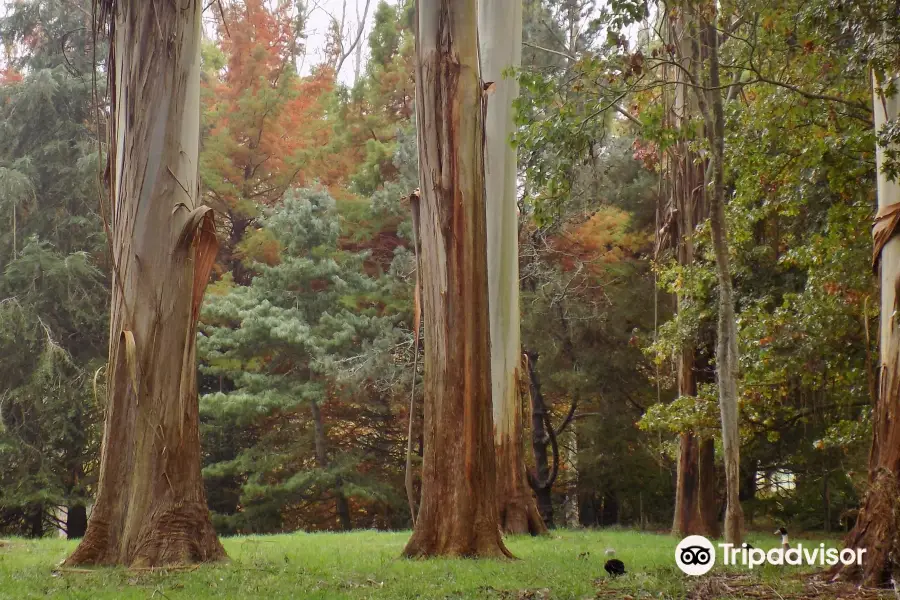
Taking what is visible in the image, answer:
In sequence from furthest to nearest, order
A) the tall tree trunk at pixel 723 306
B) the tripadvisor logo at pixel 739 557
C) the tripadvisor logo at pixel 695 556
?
the tall tree trunk at pixel 723 306
the tripadvisor logo at pixel 695 556
the tripadvisor logo at pixel 739 557

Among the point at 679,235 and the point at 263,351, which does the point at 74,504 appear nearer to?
the point at 263,351

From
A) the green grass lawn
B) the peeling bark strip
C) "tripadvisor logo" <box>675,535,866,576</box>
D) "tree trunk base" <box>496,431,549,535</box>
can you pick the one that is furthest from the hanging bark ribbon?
"tree trunk base" <box>496,431,549,535</box>

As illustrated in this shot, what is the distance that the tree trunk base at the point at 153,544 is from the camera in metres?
6.93

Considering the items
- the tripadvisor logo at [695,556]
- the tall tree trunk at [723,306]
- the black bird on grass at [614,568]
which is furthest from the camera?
the tall tree trunk at [723,306]

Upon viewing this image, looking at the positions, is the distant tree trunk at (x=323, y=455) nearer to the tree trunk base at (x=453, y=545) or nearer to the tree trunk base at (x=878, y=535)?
the tree trunk base at (x=453, y=545)

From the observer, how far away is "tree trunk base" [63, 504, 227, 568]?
6930 mm

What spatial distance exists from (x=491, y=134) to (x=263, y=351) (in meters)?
8.78

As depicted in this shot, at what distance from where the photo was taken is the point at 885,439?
607cm

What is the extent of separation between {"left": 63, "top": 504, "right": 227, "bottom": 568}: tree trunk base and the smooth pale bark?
5.62m

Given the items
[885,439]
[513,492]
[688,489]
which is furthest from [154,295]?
[688,489]

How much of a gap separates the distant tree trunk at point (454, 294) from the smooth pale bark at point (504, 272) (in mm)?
3632

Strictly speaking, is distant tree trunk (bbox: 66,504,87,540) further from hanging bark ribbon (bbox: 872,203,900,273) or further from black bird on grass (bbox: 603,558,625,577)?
hanging bark ribbon (bbox: 872,203,900,273)

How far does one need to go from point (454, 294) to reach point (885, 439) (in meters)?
3.86

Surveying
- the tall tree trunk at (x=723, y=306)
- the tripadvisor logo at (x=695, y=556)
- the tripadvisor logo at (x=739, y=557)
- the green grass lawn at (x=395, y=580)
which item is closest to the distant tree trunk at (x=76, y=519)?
the green grass lawn at (x=395, y=580)
